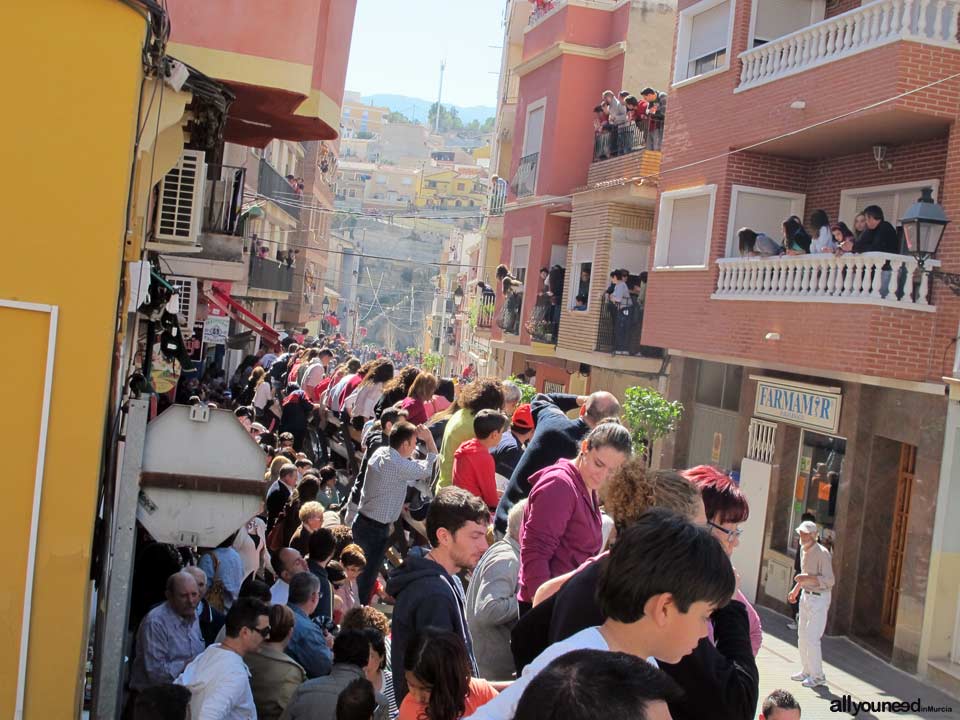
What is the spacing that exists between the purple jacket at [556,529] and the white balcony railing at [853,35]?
10891mm

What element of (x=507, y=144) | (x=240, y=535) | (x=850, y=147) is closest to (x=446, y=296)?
(x=507, y=144)

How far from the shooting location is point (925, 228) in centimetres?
1312

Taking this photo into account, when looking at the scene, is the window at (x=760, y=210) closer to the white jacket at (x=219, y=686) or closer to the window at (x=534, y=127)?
the window at (x=534, y=127)

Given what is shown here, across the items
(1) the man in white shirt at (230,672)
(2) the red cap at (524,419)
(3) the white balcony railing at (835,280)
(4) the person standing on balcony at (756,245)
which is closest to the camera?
(1) the man in white shirt at (230,672)

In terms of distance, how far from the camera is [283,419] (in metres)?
16.0

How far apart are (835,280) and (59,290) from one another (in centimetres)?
1149

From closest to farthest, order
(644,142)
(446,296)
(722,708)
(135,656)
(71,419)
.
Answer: (722,708), (71,419), (135,656), (644,142), (446,296)

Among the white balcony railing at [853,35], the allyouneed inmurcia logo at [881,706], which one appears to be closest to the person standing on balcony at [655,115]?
the white balcony railing at [853,35]

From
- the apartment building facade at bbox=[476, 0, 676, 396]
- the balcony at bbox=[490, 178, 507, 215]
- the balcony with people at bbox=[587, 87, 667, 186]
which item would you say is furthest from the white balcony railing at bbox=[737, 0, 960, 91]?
the balcony at bbox=[490, 178, 507, 215]

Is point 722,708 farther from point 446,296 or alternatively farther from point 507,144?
point 446,296

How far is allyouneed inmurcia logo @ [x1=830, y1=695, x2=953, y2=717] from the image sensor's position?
472 inches

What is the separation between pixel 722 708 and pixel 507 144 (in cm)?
3707

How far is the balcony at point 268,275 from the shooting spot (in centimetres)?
3291

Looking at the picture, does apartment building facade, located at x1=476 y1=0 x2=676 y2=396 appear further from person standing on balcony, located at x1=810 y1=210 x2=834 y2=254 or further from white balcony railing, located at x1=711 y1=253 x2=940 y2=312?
person standing on balcony, located at x1=810 y1=210 x2=834 y2=254
